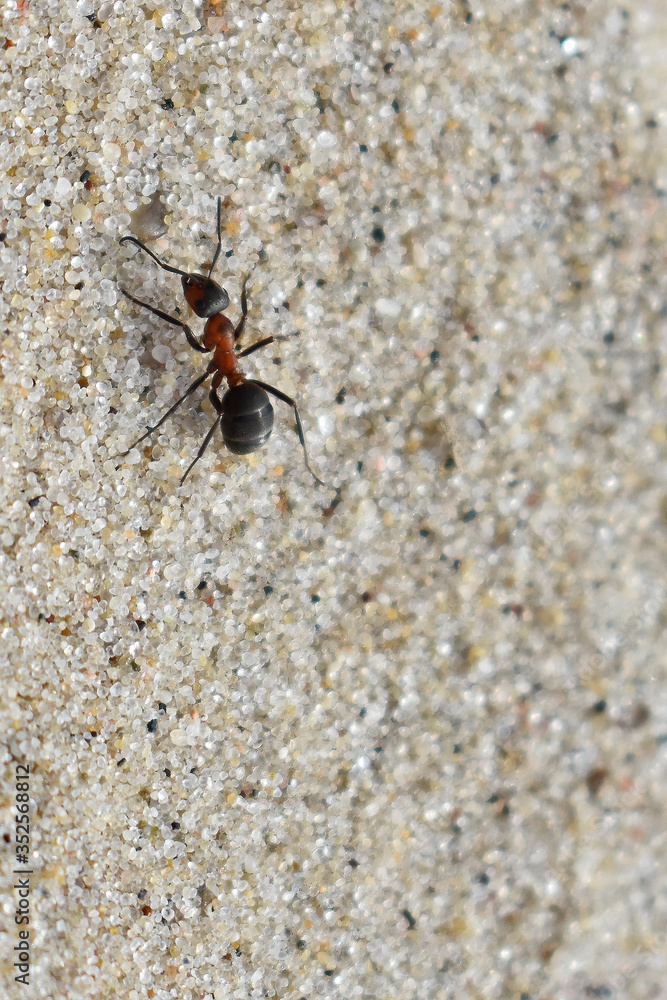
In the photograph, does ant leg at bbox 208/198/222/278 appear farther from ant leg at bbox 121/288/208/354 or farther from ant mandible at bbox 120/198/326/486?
ant leg at bbox 121/288/208/354

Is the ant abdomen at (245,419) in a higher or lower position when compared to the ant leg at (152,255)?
lower

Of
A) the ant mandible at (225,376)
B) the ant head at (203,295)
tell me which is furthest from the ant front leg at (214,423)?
the ant head at (203,295)

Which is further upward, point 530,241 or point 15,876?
point 530,241

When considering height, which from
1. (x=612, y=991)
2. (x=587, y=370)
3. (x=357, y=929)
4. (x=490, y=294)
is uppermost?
(x=490, y=294)

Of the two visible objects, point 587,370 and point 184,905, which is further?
point 587,370

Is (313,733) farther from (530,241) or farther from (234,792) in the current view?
(530,241)

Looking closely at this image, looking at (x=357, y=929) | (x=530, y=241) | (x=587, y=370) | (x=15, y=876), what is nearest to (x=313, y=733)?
(x=357, y=929)

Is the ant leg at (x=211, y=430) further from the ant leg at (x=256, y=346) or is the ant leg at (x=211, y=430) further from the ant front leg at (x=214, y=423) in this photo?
the ant leg at (x=256, y=346)
